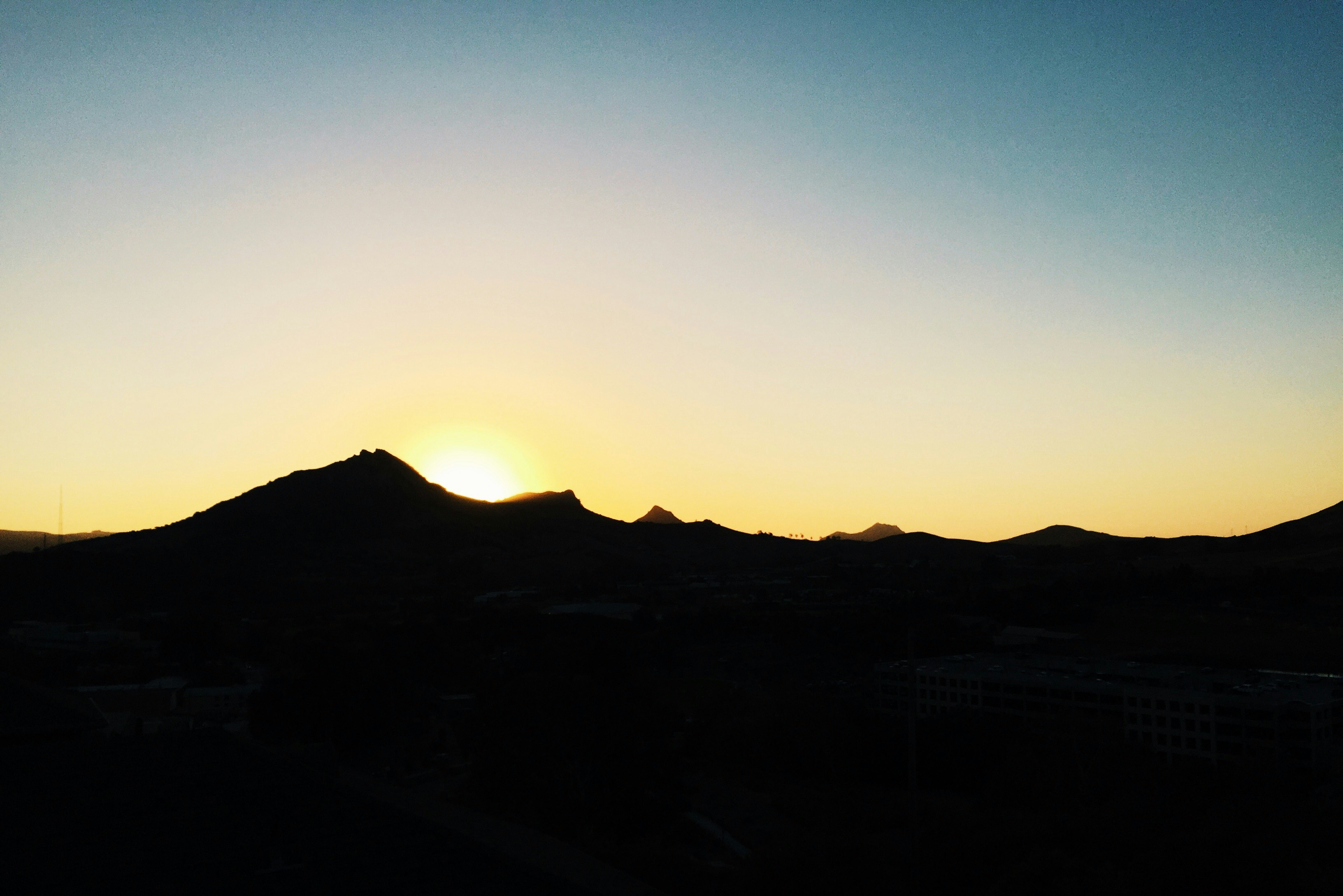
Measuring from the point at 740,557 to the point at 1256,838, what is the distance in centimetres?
12509

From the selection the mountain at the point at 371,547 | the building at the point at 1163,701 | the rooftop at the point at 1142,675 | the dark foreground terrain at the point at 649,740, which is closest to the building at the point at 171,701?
the dark foreground terrain at the point at 649,740

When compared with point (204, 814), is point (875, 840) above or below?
below

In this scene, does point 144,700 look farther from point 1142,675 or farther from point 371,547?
point 371,547

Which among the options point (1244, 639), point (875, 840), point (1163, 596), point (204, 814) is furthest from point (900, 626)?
point (204, 814)

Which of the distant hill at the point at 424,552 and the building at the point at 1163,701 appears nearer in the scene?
the building at the point at 1163,701

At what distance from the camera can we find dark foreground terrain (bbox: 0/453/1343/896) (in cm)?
733

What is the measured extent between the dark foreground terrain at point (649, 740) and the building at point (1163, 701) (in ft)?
6.72

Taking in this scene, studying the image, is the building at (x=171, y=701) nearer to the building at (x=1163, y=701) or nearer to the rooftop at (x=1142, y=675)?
the building at (x=1163, y=701)

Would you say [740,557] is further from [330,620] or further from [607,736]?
[607,736]

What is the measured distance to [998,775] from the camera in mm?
30359

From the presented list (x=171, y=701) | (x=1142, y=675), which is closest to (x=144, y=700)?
(x=171, y=701)

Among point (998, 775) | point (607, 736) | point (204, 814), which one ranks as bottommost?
point (998, 775)

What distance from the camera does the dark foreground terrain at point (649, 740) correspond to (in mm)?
7328

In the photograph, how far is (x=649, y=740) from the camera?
25.1 m
